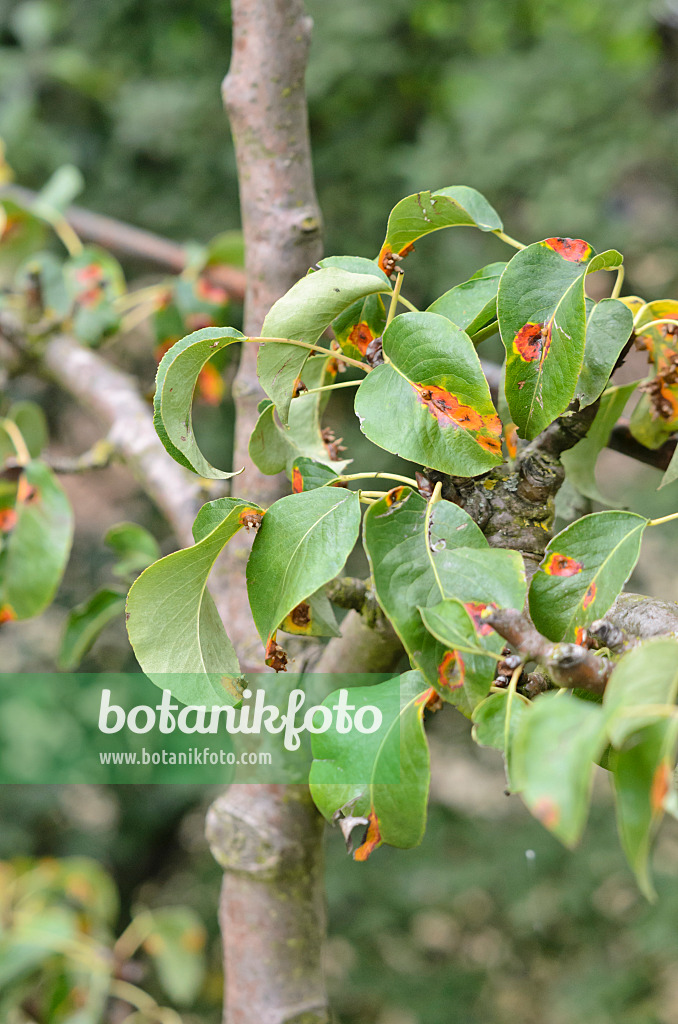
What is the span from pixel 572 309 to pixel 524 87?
0.92 metres

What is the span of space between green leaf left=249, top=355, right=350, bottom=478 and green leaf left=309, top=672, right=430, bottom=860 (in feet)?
0.27

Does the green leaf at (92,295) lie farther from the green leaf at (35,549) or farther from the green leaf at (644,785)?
the green leaf at (644,785)

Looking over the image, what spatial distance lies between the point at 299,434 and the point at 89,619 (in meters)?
0.26

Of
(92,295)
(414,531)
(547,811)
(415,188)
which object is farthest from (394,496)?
(415,188)

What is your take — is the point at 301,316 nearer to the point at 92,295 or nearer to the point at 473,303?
the point at 473,303

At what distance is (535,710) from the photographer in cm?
15

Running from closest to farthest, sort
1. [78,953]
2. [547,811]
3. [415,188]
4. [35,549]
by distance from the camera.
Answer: [547,811]
[35,549]
[78,953]
[415,188]

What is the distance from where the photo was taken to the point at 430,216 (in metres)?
0.26

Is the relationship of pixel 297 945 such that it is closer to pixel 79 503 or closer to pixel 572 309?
pixel 572 309

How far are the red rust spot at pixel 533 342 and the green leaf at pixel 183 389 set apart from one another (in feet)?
0.26

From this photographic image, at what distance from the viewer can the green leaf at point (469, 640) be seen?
0.63 feet

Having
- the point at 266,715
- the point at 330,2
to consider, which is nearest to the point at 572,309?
the point at 266,715

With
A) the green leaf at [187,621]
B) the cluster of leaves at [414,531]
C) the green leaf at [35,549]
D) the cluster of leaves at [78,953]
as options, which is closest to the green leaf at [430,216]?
the cluster of leaves at [414,531]

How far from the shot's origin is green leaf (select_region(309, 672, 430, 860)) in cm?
23
